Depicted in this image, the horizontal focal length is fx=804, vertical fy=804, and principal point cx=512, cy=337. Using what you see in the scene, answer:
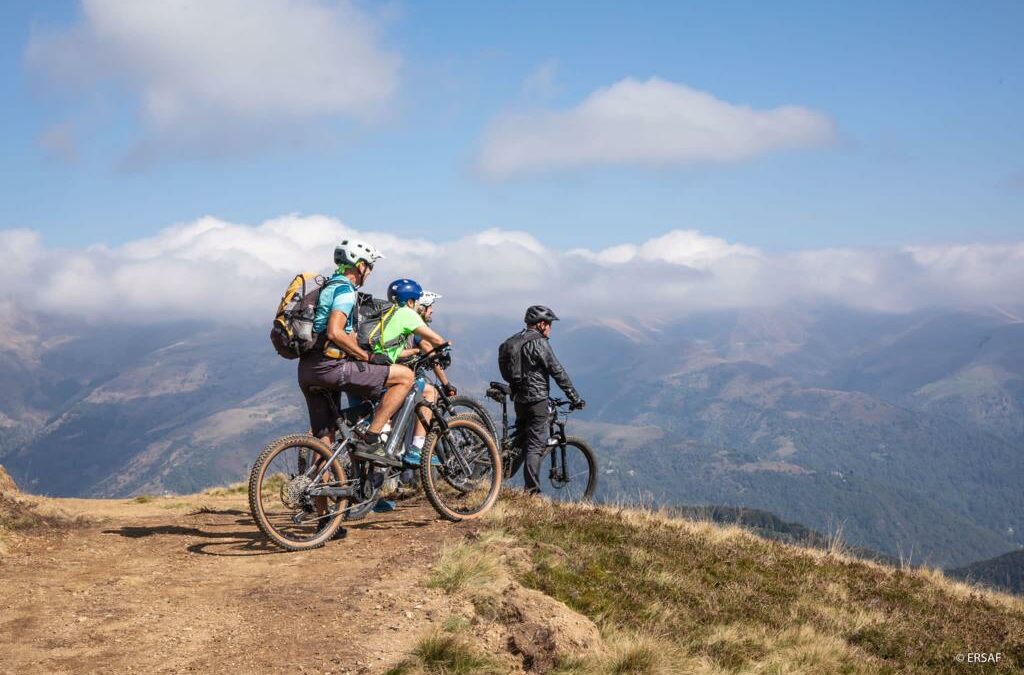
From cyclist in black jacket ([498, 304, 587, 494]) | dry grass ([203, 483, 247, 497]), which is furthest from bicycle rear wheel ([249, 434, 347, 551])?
dry grass ([203, 483, 247, 497])

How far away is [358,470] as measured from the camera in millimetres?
10555

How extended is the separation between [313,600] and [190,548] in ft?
11.0

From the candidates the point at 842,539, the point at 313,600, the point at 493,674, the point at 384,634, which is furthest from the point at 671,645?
the point at 842,539

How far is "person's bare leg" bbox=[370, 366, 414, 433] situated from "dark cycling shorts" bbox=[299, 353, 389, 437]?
0.10 meters

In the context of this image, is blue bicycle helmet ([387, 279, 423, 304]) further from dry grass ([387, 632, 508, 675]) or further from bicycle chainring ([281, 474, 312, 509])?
dry grass ([387, 632, 508, 675])

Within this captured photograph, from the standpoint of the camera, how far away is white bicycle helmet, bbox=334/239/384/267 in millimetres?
10219

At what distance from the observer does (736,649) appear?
29.0 feet

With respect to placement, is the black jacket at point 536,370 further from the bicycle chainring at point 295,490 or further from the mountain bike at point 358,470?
the bicycle chainring at point 295,490

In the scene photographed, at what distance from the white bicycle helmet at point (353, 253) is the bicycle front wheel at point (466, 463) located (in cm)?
258

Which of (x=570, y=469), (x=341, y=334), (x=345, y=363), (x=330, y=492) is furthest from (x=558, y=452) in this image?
(x=341, y=334)

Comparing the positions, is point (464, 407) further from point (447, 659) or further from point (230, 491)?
point (230, 491)

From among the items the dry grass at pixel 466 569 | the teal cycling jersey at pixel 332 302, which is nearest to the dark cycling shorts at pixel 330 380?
the teal cycling jersey at pixel 332 302

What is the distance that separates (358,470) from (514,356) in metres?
4.82

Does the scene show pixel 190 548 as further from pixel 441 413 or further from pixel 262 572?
pixel 441 413
